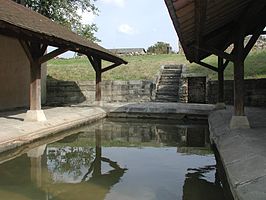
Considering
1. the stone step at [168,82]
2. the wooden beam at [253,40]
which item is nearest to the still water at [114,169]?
the wooden beam at [253,40]

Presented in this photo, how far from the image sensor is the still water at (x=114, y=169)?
439 cm

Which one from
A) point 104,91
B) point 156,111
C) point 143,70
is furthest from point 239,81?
point 143,70

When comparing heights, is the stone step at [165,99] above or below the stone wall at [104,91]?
below

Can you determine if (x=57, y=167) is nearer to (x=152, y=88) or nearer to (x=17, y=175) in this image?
(x=17, y=175)

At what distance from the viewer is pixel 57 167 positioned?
5.75 m

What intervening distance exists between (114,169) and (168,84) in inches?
502

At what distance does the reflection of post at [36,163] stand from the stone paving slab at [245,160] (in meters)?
2.47

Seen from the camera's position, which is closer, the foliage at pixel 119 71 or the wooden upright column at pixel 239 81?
the wooden upright column at pixel 239 81

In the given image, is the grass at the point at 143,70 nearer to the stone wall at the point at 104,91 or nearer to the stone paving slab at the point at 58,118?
the stone wall at the point at 104,91

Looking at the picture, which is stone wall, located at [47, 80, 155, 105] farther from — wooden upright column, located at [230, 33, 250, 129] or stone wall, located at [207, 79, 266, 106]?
wooden upright column, located at [230, 33, 250, 129]

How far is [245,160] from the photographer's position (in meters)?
4.55

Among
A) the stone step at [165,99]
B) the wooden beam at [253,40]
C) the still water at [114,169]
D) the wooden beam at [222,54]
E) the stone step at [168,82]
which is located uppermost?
the wooden beam at [253,40]

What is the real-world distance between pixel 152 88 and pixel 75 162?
11370mm

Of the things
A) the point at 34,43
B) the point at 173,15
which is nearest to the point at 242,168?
the point at 173,15
